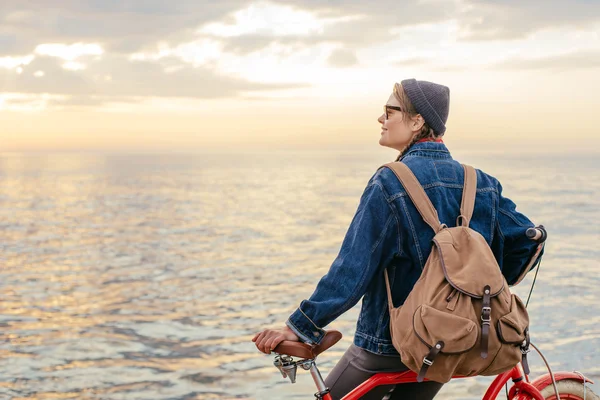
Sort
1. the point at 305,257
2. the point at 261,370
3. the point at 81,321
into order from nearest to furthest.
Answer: the point at 261,370, the point at 81,321, the point at 305,257

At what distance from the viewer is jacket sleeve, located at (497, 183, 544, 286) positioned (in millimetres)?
3172

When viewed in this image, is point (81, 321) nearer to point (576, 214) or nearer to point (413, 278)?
point (413, 278)

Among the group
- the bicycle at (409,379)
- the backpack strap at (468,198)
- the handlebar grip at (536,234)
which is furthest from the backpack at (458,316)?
the handlebar grip at (536,234)

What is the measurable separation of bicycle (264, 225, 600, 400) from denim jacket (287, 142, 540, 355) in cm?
7

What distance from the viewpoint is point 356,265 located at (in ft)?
9.11

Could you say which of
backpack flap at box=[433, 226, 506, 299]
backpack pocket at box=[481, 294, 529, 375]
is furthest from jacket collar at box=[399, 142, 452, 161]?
backpack pocket at box=[481, 294, 529, 375]

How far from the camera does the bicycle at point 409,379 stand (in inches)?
114

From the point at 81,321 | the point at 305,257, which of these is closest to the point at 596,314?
the point at 81,321

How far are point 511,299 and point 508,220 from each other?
0.48 metres

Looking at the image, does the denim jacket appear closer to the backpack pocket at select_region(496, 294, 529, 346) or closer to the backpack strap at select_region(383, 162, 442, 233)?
the backpack strap at select_region(383, 162, 442, 233)

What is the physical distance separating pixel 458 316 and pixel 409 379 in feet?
1.82

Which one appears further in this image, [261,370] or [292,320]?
[261,370]

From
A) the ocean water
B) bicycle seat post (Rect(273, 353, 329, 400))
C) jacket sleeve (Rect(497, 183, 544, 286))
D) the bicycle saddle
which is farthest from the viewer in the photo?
the ocean water

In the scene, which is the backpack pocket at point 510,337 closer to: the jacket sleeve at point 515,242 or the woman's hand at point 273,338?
the jacket sleeve at point 515,242
